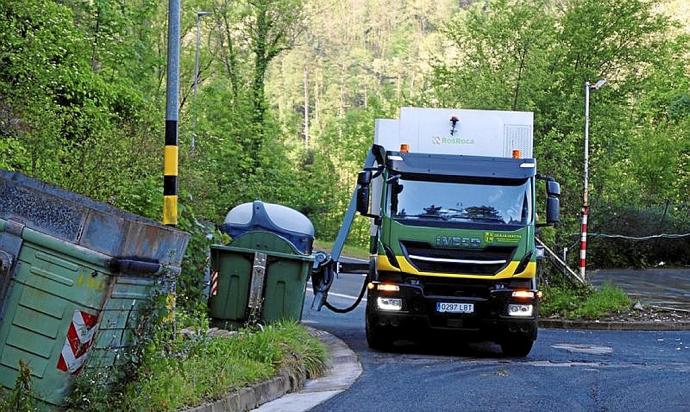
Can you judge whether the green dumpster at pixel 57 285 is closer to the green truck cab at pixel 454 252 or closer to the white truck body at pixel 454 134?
the green truck cab at pixel 454 252

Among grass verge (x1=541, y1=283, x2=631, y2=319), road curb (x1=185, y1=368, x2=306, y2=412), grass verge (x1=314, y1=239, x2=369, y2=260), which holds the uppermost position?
grass verge (x1=314, y1=239, x2=369, y2=260)

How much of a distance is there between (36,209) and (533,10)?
25403mm

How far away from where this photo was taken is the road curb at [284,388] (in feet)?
27.8

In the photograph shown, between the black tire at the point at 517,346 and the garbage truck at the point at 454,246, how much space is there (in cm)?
2

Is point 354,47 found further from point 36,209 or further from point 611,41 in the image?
point 36,209

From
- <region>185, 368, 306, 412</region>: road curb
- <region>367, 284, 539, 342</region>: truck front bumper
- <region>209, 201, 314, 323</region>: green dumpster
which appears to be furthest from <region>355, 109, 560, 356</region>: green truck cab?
<region>185, 368, 306, 412</region>: road curb

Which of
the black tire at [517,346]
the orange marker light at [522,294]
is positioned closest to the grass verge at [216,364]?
the orange marker light at [522,294]

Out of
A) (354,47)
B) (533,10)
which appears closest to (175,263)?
(533,10)

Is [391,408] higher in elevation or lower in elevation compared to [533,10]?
lower

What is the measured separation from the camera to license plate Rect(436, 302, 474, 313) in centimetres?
1362

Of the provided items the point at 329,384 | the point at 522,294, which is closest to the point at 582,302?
the point at 522,294

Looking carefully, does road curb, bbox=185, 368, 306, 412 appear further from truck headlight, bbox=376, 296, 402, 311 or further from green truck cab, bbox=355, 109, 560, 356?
green truck cab, bbox=355, 109, 560, 356

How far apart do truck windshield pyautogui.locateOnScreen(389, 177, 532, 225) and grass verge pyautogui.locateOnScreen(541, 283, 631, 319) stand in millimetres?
6470

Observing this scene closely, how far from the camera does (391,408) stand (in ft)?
29.9
